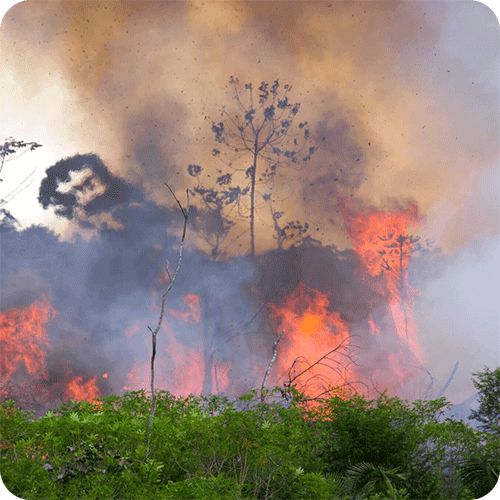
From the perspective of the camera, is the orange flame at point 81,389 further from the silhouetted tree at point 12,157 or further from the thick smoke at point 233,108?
the silhouetted tree at point 12,157

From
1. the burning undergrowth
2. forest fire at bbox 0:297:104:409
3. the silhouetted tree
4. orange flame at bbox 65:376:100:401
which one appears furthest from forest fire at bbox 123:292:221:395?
the silhouetted tree

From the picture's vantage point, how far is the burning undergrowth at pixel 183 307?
5.35m

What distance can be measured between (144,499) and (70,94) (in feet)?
13.2

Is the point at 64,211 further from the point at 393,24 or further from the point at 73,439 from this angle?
the point at 393,24

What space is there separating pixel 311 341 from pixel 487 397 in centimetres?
183

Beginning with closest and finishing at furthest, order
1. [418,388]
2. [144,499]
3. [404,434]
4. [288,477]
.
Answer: [144,499] < [288,477] < [404,434] < [418,388]

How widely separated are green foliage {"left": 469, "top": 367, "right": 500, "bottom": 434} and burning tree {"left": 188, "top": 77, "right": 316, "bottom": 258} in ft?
8.00

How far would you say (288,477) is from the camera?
4195mm

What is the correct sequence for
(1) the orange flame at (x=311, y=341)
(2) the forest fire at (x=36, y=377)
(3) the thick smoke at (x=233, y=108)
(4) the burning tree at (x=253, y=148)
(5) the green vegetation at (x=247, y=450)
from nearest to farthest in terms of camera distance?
(5) the green vegetation at (x=247, y=450)
(2) the forest fire at (x=36, y=377)
(1) the orange flame at (x=311, y=341)
(3) the thick smoke at (x=233, y=108)
(4) the burning tree at (x=253, y=148)

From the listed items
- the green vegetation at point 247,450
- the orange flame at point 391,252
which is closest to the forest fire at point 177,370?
the green vegetation at point 247,450

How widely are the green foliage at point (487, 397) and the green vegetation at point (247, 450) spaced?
0.89 feet

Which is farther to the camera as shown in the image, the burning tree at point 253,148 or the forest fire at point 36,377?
the burning tree at point 253,148

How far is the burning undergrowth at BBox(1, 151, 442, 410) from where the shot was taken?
5.35 m

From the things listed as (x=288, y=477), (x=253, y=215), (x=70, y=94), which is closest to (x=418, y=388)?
(x=288, y=477)
